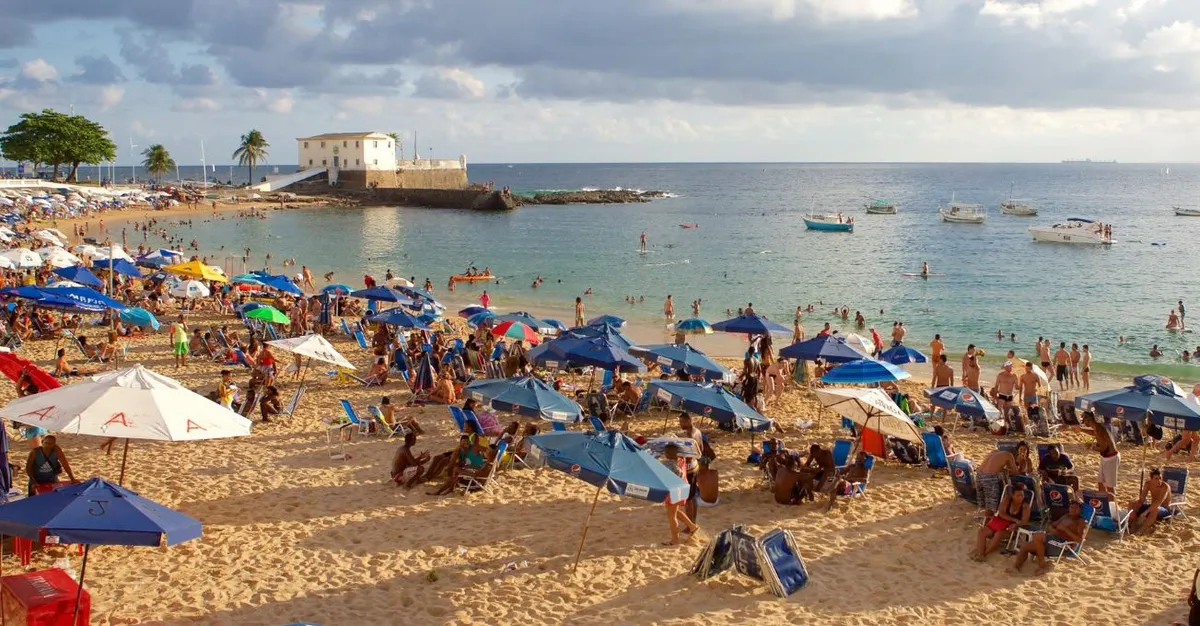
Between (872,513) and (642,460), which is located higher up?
(642,460)

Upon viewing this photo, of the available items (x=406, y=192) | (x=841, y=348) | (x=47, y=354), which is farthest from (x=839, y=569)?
(x=406, y=192)

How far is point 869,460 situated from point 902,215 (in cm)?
8477

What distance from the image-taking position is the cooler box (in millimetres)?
6340

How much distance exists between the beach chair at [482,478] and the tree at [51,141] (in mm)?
89063

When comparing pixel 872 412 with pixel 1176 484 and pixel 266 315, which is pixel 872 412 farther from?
pixel 266 315

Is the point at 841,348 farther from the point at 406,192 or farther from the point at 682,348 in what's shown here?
the point at 406,192

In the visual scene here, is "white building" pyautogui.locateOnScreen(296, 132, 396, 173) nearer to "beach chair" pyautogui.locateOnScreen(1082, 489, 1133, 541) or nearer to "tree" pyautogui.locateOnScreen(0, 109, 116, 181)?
"tree" pyautogui.locateOnScreen(0, 109, 116, 181)

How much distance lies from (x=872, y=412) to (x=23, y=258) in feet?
72.5

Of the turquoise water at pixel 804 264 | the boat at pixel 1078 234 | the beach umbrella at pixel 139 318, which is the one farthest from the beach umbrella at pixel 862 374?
the boat at pixel 1078 234

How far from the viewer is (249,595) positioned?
25.1 feet

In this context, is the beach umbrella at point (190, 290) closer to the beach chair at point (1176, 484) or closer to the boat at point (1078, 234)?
the beach chair at point (1176, 484)

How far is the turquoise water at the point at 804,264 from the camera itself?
31078 millimetres

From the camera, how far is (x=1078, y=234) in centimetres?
5622

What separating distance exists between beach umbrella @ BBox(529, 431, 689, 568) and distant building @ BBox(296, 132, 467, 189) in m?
88.5
